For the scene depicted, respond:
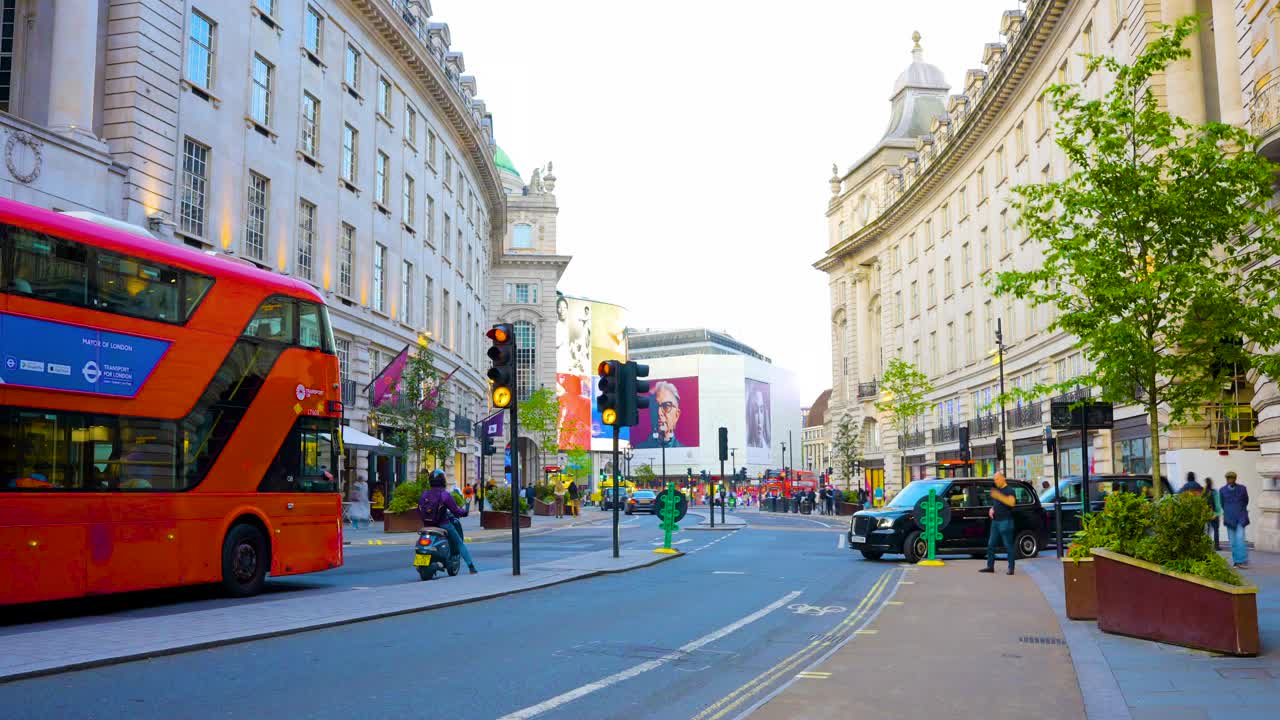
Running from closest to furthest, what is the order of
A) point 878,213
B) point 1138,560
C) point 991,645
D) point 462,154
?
point 1138,560
point 991,645
point 462,154
point 878,213

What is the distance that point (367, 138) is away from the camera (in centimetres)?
A: 4297

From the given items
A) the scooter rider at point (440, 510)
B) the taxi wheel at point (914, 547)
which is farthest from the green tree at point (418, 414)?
the scooter rider at point (440, 510)

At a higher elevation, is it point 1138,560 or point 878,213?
point 878,213

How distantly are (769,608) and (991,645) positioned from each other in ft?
11.2

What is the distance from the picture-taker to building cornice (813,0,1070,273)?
43.9 meters

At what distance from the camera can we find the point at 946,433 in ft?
202

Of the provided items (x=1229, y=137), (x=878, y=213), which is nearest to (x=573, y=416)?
(x=878, y=213)

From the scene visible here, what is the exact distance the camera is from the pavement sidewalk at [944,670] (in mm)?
7465

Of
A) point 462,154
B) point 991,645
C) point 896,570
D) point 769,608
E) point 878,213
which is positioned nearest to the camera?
point 991,645

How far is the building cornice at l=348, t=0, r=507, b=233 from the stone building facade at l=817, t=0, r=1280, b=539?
25.0m

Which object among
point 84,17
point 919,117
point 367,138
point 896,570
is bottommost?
point 896,570

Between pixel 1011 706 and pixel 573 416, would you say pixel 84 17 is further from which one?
pixel 573 416

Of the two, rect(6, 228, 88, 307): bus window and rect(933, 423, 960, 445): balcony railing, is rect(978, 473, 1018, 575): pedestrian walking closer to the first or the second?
rect(6, 228, 88, 307): bus window

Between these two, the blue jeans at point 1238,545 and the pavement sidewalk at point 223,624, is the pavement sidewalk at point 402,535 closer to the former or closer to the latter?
the pavement sidewalk at point 223,624
